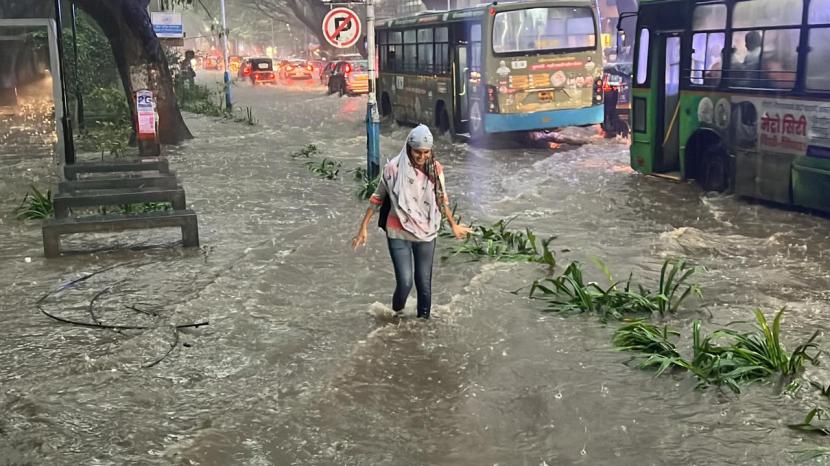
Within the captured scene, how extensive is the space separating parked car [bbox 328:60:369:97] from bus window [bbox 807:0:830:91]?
2873 centimetres

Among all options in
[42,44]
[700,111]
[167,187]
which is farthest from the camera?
[42,44]

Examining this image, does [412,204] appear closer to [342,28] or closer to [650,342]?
[650,342]

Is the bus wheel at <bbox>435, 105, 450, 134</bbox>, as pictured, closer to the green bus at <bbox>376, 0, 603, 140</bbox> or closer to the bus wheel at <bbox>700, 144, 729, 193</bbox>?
the green bus at <bbox>376, 0, 603, 140</bbox>

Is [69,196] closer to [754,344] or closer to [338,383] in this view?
[338,383]

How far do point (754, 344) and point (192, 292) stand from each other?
5030mm

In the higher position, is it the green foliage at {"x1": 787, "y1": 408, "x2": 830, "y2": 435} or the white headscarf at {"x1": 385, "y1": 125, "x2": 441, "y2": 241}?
the white headscarf at {"x1": 385, "y1": 125, "x2": 441, "y2": 241}

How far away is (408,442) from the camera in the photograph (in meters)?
5.23

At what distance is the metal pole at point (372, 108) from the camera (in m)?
13.6

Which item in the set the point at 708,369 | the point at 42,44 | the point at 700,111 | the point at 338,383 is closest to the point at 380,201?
the point at 338,383

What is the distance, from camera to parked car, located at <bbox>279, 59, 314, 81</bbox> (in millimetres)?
59000

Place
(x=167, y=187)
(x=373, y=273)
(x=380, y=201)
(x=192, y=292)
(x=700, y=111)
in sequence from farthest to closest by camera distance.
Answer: (x=700, y=111)
(x=167, y=187)
(x=373, y=273)
(x=192, y=292)
(x=380, y=201)

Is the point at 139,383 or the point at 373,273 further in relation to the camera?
the point at 373,273

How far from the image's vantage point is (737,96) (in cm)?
1188

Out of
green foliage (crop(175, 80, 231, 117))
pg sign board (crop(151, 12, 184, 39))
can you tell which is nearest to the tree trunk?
green foliage (crop(175, 80, 231, 117))
